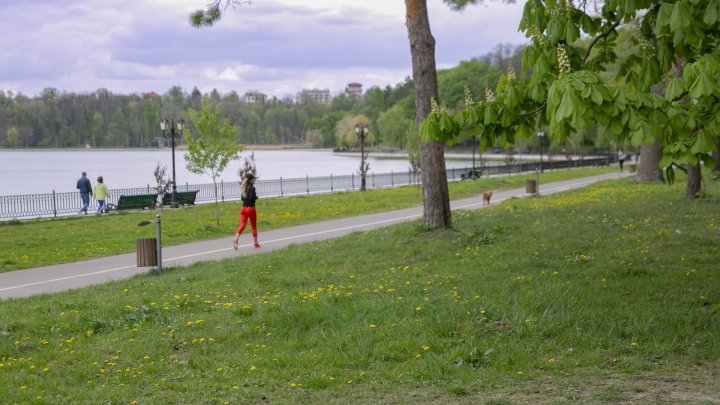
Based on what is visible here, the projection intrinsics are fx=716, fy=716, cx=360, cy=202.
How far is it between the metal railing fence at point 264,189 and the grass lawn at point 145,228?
4574 mm

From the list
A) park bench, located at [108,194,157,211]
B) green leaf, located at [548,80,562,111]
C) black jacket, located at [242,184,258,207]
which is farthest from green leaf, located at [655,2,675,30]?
park bench, located at [108,194,157,211]

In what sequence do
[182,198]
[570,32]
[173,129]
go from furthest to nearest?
[173,129]
[182,198]
[570,32]

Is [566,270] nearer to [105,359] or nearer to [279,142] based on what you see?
[105,359]

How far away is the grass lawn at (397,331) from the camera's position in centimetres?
570

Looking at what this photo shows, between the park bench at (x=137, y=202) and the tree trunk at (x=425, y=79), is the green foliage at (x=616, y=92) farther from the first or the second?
the park bench at (x=137, y=202)

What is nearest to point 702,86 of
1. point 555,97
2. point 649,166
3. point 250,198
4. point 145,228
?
point 555,97

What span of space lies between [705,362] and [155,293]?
23.0 feet

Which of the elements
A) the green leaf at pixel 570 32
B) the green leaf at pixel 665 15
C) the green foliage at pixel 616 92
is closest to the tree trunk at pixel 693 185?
the green foliage at pixel 616 92

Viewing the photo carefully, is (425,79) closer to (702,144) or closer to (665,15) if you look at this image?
(665,15)

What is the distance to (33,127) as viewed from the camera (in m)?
122

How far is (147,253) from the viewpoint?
501 inches

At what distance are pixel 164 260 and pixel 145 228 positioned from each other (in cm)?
575

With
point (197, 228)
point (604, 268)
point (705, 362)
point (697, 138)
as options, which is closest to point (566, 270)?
point (604, 268)

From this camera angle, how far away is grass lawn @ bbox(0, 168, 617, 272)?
16172 millimetres
